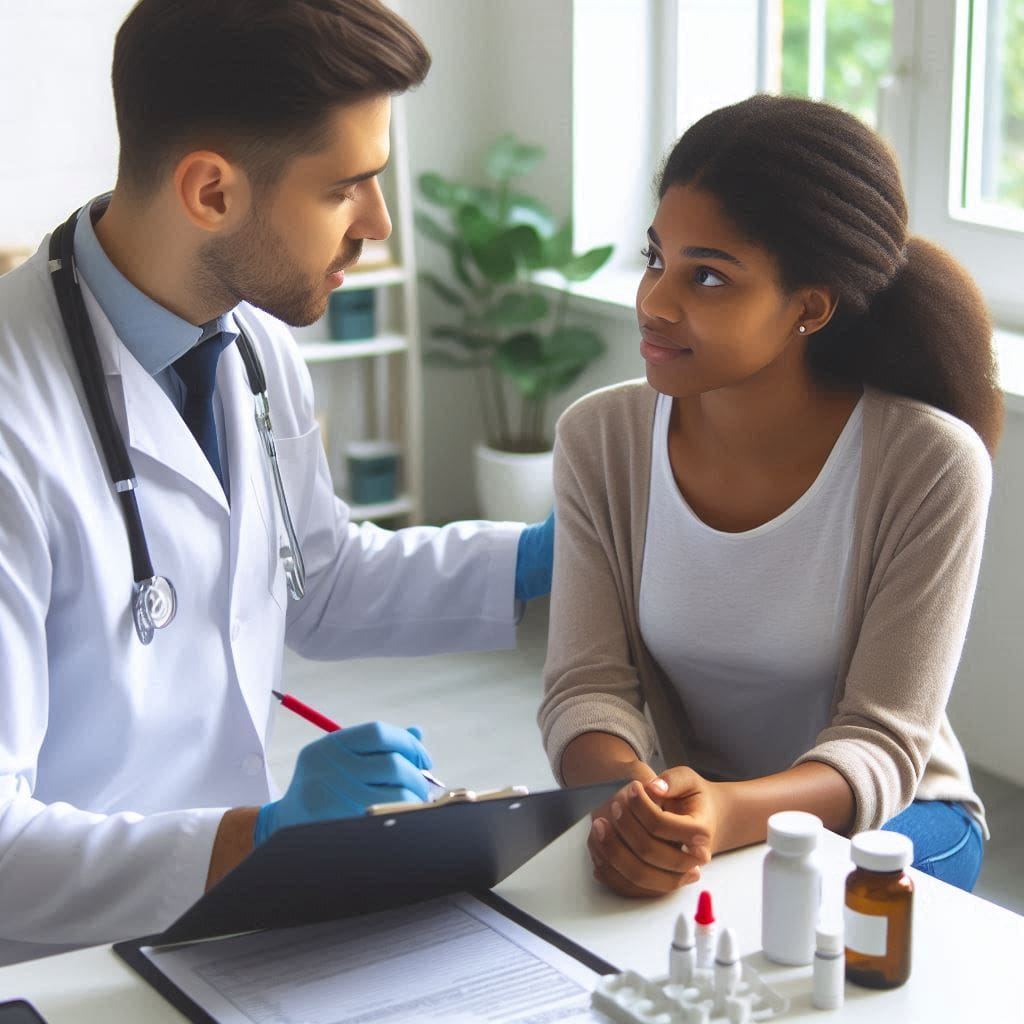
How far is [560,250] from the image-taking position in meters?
3.40

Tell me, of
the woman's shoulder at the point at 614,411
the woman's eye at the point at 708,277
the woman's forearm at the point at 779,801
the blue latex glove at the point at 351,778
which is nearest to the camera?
the blue latex glove at the point at 351,778

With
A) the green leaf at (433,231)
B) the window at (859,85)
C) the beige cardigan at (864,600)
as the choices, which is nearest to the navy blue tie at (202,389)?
the beige cardigan at (864,600)

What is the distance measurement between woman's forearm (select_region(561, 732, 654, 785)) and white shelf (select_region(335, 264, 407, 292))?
6.99 feet

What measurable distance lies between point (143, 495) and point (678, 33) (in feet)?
7.77

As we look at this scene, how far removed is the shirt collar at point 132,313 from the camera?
1487 mm

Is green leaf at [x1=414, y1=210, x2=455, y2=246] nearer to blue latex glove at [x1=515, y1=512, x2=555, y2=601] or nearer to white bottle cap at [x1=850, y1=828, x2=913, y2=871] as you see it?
blue latex glove at [x1=515, y1=512, x2=555, y2=601]

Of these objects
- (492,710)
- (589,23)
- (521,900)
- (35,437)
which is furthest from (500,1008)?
(589,23)

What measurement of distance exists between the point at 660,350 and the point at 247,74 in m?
0.48

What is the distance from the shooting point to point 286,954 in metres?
1.16

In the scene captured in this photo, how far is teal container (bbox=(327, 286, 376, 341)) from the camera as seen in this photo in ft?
11.7

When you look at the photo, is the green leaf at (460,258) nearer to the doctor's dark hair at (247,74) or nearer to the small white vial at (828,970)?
the doctor's dark hair at (247,74)

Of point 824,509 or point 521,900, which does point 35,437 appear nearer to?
point 521,900

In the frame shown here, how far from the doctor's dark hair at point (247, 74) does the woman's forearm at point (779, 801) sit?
2.29 feet

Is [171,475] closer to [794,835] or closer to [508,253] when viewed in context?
[794,835]
